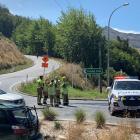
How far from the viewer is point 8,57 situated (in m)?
86.2

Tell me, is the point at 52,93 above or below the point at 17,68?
below

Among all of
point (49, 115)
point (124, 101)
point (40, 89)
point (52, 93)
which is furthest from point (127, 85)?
point (40, 89)

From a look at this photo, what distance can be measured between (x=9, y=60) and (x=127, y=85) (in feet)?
198

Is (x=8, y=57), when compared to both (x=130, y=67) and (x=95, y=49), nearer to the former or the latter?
(x=95, y=49)

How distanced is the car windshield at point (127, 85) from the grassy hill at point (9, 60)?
4892 centimetres

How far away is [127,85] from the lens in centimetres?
2569

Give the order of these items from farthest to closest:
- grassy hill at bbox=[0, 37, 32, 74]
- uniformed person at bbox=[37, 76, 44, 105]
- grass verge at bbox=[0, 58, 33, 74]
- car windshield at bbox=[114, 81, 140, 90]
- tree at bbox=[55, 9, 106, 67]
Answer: tree at bbox=[55, 9, 106, 67], grassy hill at bbox=[0, 37, 32, 74], grass verge at bbox=[0, 58, 33, 74], uniformed person at bbox=[37, 76, 44, 105], car windshield at bbox=[114, 81, 140, 90]

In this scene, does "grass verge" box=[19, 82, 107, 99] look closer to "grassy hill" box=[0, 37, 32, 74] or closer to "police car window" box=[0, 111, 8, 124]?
"grassy hill" box=[0, 37, 32, 74]

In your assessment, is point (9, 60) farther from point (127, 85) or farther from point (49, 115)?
point (49, 115)

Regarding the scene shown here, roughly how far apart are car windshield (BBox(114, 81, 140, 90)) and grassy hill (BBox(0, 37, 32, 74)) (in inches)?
1926

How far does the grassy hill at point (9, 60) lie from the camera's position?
7906 cm

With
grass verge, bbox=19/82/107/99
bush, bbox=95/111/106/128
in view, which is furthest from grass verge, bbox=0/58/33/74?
bush, bbox=95/111/106/128

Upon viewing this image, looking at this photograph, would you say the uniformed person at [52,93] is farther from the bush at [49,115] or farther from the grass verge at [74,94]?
the grass verge at [74,94]

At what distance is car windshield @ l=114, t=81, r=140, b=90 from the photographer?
25.5m
